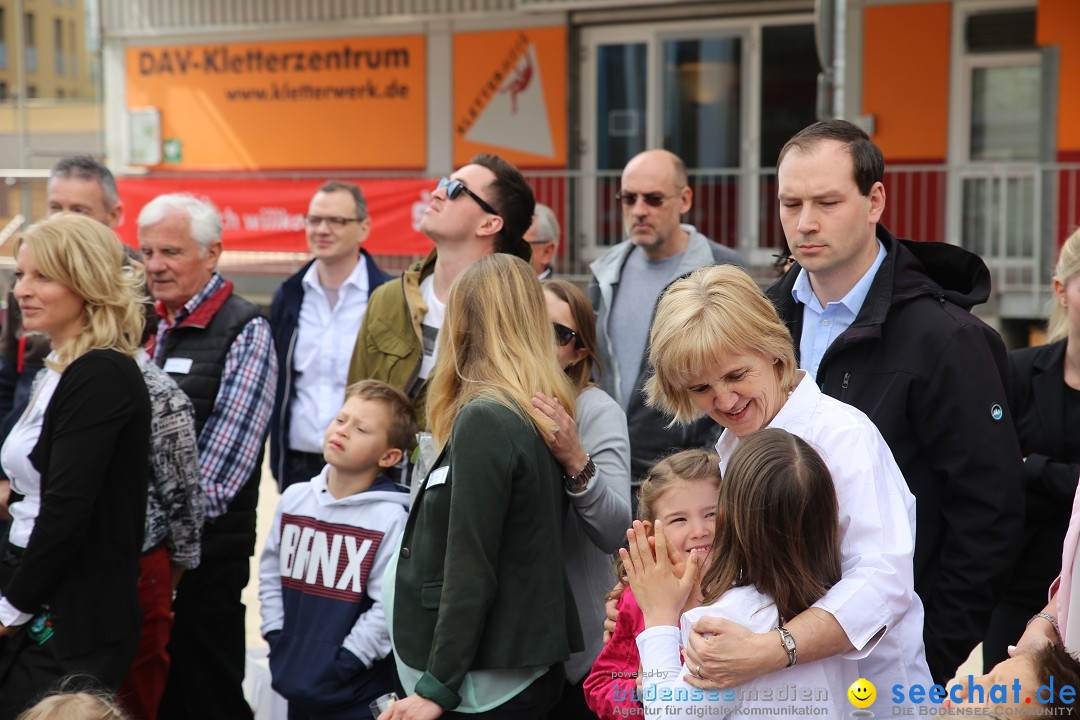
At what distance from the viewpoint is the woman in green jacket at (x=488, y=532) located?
2574 mm

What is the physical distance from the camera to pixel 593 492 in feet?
9.38

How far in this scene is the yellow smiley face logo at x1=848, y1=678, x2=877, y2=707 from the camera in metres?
2.15

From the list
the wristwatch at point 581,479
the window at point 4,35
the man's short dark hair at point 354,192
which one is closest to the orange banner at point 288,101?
the man's short dark hair at point 354,192

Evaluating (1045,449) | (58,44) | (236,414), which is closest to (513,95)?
(236,414)

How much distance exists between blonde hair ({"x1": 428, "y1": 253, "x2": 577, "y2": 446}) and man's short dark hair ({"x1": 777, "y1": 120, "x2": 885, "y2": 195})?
0.76m

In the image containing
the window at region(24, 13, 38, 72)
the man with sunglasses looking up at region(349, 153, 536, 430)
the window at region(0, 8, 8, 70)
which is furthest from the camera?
the window at region(24, 13, 38, 72)

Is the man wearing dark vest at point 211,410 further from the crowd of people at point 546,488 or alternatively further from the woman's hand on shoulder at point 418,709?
the woman's hand on shoulder at point 418,709

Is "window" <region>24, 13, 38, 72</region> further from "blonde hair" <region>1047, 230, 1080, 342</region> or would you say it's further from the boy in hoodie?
"blonde hair" <region>1047, 230, 1080, 342</region>

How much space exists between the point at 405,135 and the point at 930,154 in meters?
6.35

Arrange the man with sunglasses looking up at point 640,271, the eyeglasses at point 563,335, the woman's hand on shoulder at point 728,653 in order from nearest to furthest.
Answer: the woman's hand on shoulder at point 728,653
the eyeglasses at point 563,335
the man with sunglasses looking up at point 640,271

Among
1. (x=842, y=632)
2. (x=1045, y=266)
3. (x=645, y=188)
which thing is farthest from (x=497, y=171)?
(x=1045, y=266)

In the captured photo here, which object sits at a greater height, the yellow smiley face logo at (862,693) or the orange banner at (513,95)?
the orange banner at (513,95)

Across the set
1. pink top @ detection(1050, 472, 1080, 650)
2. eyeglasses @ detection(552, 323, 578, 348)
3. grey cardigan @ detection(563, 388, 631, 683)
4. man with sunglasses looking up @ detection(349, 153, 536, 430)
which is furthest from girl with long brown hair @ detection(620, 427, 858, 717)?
man with sunglasses looking up @ detection(349, 153, 536, 430)

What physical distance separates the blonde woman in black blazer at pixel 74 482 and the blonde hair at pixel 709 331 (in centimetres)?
158
